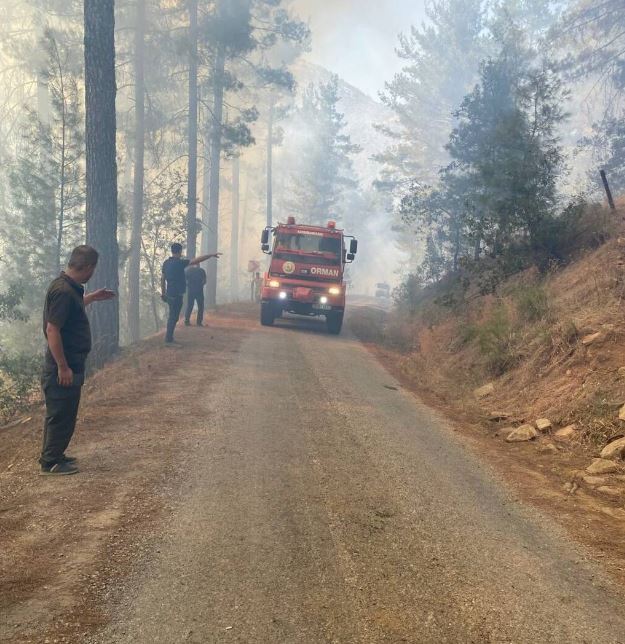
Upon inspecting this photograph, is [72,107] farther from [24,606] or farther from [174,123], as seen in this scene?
[24,606]

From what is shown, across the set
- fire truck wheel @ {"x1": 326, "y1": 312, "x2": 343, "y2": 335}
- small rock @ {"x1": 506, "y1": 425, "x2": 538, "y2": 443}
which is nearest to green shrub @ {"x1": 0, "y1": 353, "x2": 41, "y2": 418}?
small rock @ {"x1": 506, "y1": 425, "x2": 538, "y2": 443}

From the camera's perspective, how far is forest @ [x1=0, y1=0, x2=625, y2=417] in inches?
482

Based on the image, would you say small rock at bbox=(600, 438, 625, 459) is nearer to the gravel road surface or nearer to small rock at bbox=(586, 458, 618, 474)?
small rock at bbox=(586, 458, 618, 474)

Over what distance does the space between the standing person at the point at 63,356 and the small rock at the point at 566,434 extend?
16.9 feet

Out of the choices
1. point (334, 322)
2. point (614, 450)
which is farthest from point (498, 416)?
point (334, 322)

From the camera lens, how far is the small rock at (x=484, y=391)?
28.8 ft

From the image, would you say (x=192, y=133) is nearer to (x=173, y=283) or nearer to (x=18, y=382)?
(x=173, y=283)

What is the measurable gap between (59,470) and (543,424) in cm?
542

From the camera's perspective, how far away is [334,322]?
1567 cm

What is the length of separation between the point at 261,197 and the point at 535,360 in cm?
5525

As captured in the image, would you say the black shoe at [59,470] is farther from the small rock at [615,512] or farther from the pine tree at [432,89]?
the pine tree at [432,89]

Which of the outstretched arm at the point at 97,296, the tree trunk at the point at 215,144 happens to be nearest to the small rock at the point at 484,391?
the outstretched arm at the point at 97,296

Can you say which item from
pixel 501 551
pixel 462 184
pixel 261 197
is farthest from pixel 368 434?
pixel 261 197

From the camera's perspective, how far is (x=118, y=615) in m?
2.88
